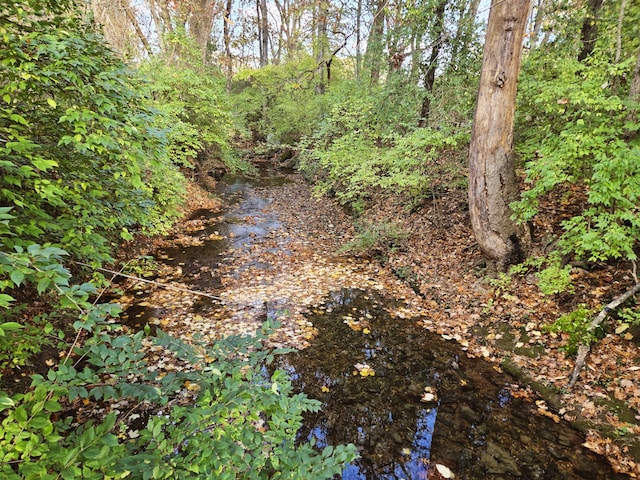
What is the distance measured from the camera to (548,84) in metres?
5.08

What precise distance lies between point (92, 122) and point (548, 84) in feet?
19.9

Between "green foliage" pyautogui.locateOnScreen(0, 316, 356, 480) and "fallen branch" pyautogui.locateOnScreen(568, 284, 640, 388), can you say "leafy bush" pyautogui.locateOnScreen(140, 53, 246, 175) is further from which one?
"fallen branch" pyautogui.locateOnScreen(568, 284, 640, 388)

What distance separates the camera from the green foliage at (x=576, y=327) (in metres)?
4.27

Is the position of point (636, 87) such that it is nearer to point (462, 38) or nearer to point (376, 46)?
point (462, 38)

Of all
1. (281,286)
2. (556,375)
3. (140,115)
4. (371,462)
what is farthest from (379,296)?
(140,115)

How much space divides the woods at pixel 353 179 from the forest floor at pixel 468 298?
0.06 m

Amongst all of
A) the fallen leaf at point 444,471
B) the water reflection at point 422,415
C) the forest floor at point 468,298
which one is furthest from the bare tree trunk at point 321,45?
the fallen leaf at point 444,471

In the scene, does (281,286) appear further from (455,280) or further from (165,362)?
(455,280)

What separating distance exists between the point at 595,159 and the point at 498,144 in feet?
5.35

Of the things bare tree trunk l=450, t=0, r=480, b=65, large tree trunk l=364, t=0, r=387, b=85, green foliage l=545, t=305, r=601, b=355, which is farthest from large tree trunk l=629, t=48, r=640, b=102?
large tree trunk l=364, t=0, r=387, b=85

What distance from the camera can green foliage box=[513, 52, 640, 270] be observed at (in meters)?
3.86

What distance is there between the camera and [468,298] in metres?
6.05

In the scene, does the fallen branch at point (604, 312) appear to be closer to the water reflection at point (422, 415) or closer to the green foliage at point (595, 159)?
the green foliage at point (595, 159)

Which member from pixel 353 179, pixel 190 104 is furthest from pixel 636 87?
pixel 190 104
